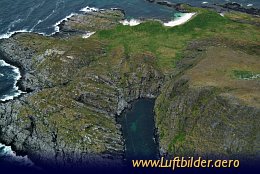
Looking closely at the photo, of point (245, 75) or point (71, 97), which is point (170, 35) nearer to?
point (245, 75)

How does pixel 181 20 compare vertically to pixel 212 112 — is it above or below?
above

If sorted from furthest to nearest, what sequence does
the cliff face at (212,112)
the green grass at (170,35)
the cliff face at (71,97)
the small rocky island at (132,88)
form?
1. the green grass at (170,35)
2. the cliff face at (71,97)
3. the small rocky island at (132,88)
4. the cliff face at (212,112)

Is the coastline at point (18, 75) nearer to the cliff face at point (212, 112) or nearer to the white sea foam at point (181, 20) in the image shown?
the cliff face at point (212, 112)

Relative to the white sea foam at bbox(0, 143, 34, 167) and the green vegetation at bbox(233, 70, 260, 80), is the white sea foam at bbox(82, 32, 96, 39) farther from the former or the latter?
the green vegetation at bbox(233, 70, 260, 80)

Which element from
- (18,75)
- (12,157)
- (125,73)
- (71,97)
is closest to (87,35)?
(18,75)

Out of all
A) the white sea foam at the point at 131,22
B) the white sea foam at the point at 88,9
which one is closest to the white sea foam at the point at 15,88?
the white sea foam at the point at 131,22

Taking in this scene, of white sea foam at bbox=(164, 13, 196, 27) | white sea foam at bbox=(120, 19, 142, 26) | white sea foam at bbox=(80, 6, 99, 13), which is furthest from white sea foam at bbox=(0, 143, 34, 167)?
white sea foam at bbox=(80, 6, 99, 13)
